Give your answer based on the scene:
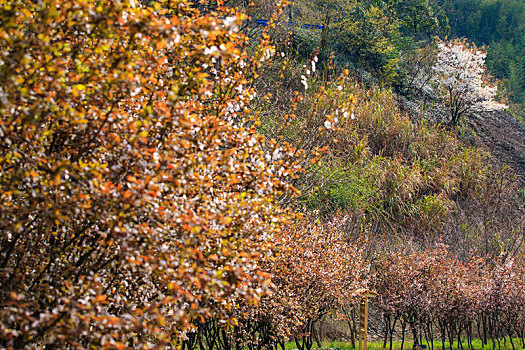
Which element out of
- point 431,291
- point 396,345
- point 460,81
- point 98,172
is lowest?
point 396,345

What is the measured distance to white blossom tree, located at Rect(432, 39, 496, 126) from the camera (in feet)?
82.3

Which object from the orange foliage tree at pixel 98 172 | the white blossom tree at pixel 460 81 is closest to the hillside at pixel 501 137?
the white blossom tree at pixel 460 81

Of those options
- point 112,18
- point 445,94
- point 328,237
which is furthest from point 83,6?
point 445,94

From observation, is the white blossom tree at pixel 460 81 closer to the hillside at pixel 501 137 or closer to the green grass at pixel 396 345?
the hillside at pixel 501 137

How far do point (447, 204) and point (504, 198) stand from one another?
4.45 metres

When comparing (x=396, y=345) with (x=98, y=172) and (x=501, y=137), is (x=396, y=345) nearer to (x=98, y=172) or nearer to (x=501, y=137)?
(x=98, y=172)

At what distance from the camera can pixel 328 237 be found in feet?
27.8

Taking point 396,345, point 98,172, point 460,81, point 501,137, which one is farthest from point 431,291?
point 501,137

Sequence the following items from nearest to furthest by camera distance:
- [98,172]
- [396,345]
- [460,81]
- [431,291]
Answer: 1. [98,172]
2. [431,291]
3. [396,345]
4. [460,81]

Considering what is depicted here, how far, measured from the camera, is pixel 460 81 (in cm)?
2531

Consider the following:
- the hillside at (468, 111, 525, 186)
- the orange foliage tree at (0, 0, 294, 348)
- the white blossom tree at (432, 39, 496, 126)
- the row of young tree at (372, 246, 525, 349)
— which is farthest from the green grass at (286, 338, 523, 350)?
the hillside at (468, 111, 525, 186)

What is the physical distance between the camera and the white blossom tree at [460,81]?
25094mm

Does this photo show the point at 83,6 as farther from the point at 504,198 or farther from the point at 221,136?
the point at 504,198

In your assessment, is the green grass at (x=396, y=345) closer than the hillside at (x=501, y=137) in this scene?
Yes
